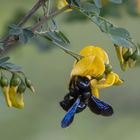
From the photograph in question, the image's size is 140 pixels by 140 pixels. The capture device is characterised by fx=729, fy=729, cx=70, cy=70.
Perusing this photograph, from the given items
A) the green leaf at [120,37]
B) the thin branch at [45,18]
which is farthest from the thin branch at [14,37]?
the green leaf at [120,37]

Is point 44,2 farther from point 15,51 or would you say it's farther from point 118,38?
point 15,51

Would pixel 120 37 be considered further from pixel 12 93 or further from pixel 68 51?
pixel 12 93

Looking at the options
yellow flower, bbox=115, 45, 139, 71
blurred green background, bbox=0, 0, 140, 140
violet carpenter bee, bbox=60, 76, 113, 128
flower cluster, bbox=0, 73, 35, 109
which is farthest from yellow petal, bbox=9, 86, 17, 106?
blurred green background, bbox=0, 0, 140, 140

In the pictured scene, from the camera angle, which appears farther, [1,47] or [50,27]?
[50,27]

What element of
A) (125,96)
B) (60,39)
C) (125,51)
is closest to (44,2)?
(60,39)

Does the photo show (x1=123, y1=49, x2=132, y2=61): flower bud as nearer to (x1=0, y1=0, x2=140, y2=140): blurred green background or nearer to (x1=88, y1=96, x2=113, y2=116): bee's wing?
(x1=88, y1=96, x2=113, y2=116): bee's wing

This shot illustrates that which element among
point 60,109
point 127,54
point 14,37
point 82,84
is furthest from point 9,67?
point 60,109
